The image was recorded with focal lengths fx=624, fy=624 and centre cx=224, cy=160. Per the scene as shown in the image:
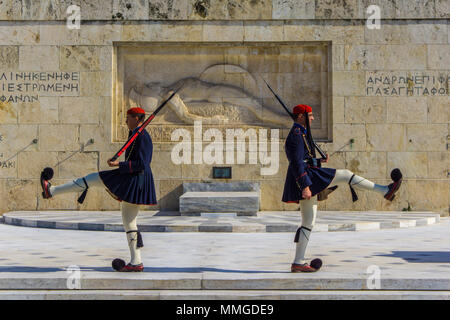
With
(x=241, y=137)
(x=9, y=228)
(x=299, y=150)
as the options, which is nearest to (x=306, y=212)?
(x=299, y=150)

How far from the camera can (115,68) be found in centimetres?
1522

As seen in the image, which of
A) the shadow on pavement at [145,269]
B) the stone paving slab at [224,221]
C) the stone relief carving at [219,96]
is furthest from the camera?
the stone relief carving at [219,96]

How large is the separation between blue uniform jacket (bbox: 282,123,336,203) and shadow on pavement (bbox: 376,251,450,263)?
180 cm

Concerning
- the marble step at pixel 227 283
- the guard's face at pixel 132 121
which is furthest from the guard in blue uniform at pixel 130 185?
the marble step at pixel 227 283

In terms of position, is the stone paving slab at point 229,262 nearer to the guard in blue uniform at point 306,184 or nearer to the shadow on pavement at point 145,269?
the shadow on pavement at point 145,269

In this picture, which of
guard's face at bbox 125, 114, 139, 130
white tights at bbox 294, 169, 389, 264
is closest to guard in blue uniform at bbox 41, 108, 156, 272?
guard's face at bbox 125, 114, 139, 130

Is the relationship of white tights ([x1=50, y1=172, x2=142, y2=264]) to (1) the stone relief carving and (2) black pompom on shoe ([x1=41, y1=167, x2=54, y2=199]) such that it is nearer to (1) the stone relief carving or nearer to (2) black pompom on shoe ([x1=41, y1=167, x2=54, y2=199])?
(2) black pompom on shoe ([x1=41, y1=167, x2=54, y2=199])

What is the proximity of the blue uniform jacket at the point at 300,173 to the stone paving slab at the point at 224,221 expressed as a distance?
15.6 feet

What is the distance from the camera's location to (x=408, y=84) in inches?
584

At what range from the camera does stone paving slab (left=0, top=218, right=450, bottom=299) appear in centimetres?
608

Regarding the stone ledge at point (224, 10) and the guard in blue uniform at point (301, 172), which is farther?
the stone ledge at point (224, 10)

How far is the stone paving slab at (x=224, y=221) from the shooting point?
1138 centimetres
